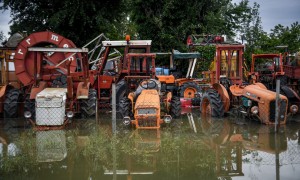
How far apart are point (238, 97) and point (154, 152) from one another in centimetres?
512

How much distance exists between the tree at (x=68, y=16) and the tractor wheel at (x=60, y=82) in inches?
332

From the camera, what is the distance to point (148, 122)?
33.0 feet

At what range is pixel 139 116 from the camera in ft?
32.6

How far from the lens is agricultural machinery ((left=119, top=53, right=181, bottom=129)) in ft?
32.7

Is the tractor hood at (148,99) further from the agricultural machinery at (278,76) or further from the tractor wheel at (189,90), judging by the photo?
the tractor wheel at (189,90)

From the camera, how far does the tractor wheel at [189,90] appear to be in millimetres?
16312

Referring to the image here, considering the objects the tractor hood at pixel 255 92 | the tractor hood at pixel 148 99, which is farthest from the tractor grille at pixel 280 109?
the tractor hood at pixel 148 99

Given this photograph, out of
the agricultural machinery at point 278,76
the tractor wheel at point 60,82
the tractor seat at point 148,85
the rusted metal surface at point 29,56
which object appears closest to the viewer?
the tractor seat at point 148,85

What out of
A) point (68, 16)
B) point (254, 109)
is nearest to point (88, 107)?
point (254, 109)

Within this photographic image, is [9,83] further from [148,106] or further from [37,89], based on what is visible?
[148,106]

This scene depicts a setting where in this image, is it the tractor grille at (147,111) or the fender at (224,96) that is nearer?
the tractor grille at (147,111)

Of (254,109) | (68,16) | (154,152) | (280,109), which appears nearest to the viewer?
(154,152)

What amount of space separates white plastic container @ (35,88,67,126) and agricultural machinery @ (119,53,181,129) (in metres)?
1.72

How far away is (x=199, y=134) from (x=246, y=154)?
205 centimetres
